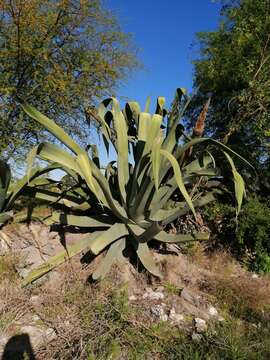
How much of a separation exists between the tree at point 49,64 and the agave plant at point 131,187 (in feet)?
4.79

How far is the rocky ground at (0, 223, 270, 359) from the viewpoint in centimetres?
214

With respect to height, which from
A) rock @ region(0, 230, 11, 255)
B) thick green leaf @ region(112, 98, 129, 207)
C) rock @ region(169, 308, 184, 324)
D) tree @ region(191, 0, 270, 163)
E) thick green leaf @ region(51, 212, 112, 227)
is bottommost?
rock @ region(169, 308, 184, 324)

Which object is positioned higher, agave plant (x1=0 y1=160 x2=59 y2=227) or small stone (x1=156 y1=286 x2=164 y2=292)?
agave plant (x1=0 y1=160 x2=59 y2=227)

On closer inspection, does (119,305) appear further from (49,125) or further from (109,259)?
(49,125)

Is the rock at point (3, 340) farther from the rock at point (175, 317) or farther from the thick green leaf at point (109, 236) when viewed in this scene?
the rock at point (175, 317)

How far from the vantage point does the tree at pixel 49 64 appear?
4957mm

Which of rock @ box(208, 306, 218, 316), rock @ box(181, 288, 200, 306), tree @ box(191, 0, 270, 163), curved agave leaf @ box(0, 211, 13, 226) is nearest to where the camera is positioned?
rock @ box(208, 306, 218, 316)

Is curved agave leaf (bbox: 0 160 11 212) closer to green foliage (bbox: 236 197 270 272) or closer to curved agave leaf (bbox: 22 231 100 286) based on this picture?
curved agave leaf (bbox: 22 231 100 286)

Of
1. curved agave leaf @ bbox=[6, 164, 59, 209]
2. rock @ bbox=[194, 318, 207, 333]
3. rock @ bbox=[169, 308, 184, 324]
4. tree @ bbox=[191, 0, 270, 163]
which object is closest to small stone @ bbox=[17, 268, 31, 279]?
curved agave leaf @ bbox=[6, 164, 59, 209]

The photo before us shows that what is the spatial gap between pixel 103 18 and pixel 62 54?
3.30ft

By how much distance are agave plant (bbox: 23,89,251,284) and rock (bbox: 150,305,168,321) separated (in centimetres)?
35

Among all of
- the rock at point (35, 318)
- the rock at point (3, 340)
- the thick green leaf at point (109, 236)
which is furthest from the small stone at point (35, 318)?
the thick green leaf at point (109, 236)

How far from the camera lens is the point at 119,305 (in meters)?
2.47

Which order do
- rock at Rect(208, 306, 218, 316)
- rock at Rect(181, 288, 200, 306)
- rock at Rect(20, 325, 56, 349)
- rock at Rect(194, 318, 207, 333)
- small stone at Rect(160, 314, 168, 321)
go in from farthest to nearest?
rock at Rect(181, 288, 200, 306), rock at Rect(208, 306, 218, 316), small stone at Rect(160, 314, 168, 321), rock at Rect(194, 318, 207, 333), rock at Rect(20, 325, 56, 349)
